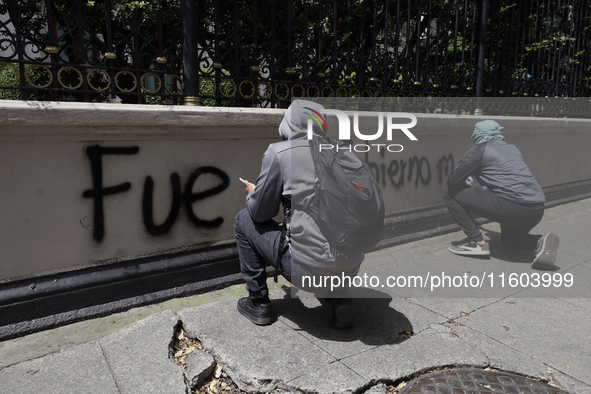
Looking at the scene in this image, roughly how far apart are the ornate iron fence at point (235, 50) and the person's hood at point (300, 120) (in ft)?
3.81

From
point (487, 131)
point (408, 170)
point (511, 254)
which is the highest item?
point (487, 131)

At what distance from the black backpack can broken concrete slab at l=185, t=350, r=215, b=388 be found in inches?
39.7

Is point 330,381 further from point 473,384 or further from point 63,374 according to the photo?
point 63,374

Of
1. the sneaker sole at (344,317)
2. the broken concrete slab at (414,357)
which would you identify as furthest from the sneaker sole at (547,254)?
the sneaker sole at (344,317)

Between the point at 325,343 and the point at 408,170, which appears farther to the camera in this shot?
the point at 408,170

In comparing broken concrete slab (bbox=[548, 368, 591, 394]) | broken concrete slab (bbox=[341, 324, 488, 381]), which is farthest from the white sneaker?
broken concrete slab (bbox=[548, 368, 591, 394])

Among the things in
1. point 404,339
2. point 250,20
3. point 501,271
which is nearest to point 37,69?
point 250,20

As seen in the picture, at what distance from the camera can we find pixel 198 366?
8.36 feet

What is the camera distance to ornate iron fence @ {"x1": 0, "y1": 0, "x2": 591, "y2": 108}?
10.3 feet

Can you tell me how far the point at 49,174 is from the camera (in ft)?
9.71

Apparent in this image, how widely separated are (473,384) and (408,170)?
313 cm

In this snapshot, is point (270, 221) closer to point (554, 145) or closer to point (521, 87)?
point (521, 87)

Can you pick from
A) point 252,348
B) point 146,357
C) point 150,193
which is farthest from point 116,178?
point 252,348

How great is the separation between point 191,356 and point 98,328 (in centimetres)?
82
